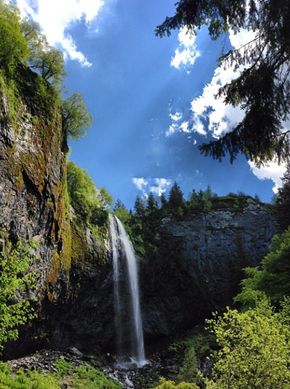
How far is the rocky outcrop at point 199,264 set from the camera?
34.8 metres

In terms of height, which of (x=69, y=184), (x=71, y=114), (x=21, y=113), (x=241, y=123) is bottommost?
(x=241, y=123)

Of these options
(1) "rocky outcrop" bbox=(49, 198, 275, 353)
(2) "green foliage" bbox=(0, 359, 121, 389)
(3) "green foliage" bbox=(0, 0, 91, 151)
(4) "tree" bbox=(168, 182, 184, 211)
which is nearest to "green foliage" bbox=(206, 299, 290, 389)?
(2) "green foliage" bbox=(0, 359, 121, 389)

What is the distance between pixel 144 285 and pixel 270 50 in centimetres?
2906

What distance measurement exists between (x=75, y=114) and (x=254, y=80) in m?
24.1

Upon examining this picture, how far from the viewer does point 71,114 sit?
29.9 m

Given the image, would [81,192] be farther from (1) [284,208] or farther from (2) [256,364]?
(2) [256,364]

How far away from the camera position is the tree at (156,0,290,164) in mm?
7141

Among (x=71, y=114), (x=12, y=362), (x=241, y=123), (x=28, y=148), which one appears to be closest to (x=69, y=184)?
(x=71, y=114)

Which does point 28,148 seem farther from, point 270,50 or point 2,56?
point 270,50

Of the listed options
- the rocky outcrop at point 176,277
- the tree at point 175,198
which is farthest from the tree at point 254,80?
the tree at point 175,198

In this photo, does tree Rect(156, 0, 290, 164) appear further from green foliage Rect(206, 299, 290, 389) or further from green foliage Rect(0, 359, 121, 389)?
green foliage Rect(0, 359, 121, 389)

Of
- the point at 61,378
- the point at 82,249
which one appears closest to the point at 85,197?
the point at 82,249

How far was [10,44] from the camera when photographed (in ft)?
68.8

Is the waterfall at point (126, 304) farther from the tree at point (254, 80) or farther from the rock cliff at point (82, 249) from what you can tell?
the tree at point (254, 80)
